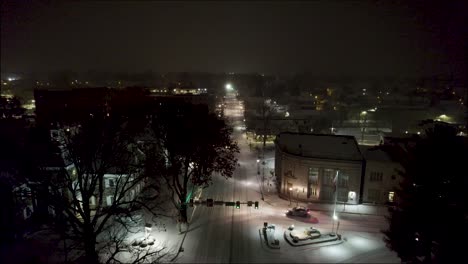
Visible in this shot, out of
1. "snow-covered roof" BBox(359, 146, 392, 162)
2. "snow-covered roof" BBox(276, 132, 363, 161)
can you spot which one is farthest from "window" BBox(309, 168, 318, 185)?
"snow-covered roof" BBox(359, 146, 392, 162)

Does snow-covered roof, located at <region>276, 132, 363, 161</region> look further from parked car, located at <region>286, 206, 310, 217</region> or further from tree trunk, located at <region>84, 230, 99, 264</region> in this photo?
tree trunk, located at <region>84, 230, 99, 264</region>

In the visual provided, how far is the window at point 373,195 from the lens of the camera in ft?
89.8

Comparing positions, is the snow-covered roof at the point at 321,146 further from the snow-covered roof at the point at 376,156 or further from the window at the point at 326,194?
the window at the point at 326,194

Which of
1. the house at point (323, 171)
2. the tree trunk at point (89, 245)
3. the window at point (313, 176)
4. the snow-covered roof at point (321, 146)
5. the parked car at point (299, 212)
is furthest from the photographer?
the window at point (313, 176)

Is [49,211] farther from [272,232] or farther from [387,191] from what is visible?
[387,191]

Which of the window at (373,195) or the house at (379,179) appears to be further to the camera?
the window at (373,195)

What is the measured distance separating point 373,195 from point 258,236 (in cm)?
1277

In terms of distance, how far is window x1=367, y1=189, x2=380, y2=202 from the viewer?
27.4m

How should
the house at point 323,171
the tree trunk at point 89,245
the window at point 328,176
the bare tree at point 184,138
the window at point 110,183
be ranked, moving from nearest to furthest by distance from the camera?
the tree trunk at point 89,245 → the bare tree at point 184,138 → the window at point 110,183 → the house at point 323,171 → the window at point 328,176

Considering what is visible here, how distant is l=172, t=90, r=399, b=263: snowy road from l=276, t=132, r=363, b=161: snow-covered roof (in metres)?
5.17

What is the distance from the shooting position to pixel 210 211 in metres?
25.6

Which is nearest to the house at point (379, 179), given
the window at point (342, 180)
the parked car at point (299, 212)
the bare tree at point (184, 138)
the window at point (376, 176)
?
the window at point (376, 176)

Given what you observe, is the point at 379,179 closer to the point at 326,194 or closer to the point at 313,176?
the point at 326,194

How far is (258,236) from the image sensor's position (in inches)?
851
